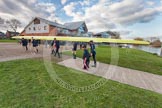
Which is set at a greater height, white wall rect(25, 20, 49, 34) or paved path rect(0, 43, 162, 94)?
white wall rect(25, 20, 49, 34)

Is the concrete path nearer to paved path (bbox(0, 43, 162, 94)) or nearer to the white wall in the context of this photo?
paved path (bbox(0, 43, 162, 94))

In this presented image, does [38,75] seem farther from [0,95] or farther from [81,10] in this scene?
[81,10]

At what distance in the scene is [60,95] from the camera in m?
5.30

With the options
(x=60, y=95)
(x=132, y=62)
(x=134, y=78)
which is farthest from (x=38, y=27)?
(x=60, y=95)

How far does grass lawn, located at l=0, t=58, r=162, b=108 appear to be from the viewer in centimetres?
471

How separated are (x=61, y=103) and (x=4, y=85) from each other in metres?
2.77

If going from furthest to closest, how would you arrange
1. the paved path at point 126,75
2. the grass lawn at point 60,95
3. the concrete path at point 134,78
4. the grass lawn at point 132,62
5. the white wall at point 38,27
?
the white wall at point 38,27, the grass lawn at point 132,62, the paved path at point 126,75, the concrete path at point 134,78, the grass lawn at point 60,95

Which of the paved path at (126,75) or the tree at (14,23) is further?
the tree at (14,23)

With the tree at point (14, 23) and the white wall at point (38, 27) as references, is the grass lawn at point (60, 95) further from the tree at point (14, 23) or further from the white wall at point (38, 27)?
the tree at point (14, 23)

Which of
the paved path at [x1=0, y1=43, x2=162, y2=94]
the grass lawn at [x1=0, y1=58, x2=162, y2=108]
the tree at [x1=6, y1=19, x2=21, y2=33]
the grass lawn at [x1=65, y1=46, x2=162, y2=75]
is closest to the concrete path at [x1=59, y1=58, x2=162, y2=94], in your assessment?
the paved path at [x1=0, y1=43, x2=162, y2=94]

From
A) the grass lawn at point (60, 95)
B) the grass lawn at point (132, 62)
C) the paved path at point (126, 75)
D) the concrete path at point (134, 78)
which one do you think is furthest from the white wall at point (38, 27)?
the grass lawn at point (60, 95)

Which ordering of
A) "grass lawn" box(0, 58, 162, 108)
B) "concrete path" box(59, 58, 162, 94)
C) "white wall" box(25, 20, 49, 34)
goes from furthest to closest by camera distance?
"white wall" box(25, 20, 49, 34), "concrete path" box(59, 58, 162, 94), "grass lawn" box(0, 58, 162, 108)

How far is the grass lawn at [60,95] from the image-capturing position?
4707 millimetres

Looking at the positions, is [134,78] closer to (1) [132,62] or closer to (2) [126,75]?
(2) [126,75]
